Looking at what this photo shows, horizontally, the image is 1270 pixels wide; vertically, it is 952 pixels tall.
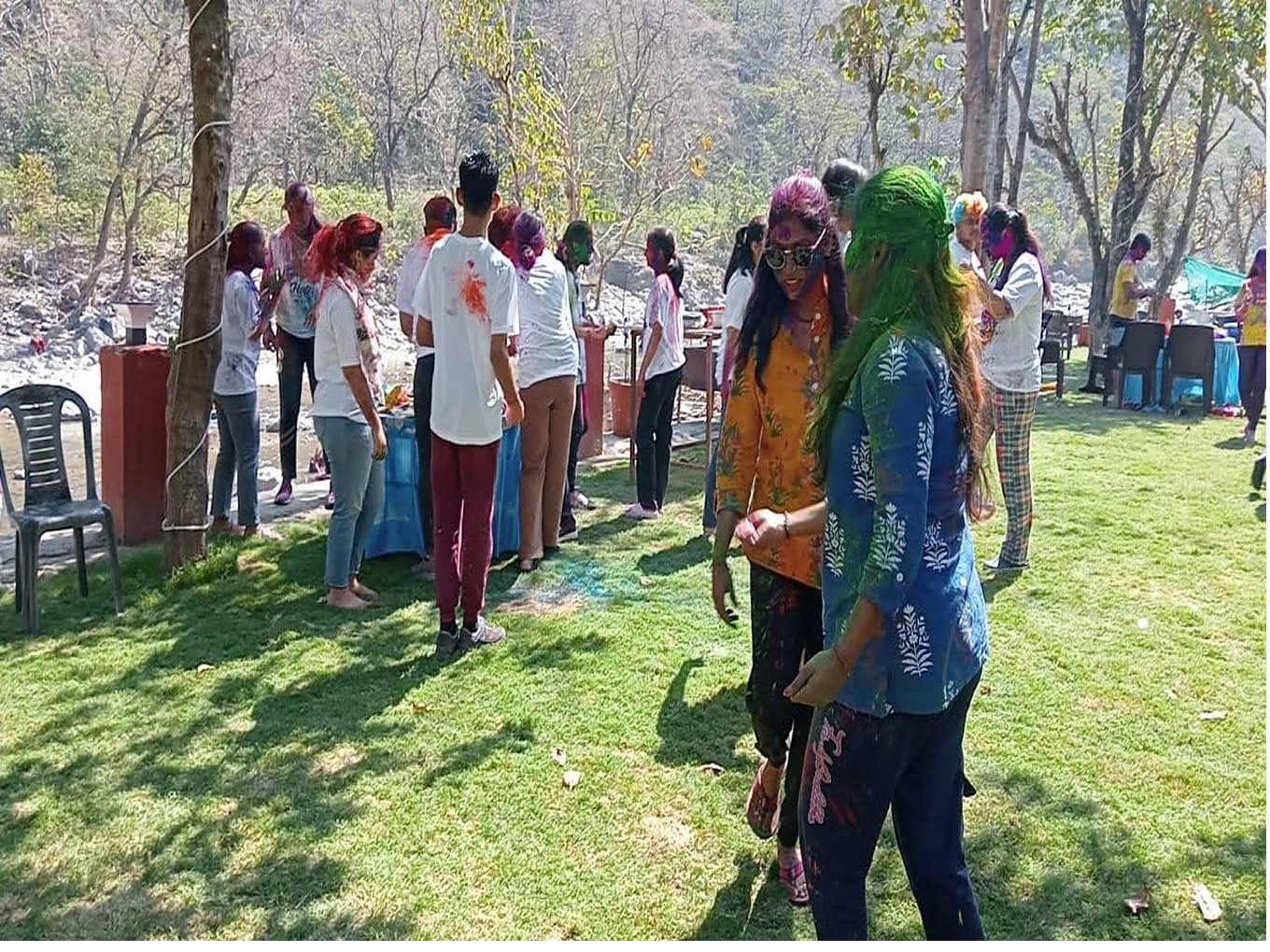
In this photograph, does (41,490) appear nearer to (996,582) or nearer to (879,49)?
(996,582)

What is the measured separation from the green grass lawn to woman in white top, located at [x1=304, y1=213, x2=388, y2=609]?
0.45 m

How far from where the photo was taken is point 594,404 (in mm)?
9438

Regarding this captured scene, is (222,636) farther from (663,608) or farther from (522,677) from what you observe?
(663,608)

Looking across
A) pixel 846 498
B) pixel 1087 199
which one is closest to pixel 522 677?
pixel 846 498

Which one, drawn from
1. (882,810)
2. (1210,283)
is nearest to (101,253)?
(1210,283)

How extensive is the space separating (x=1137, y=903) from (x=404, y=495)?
13.4 feet

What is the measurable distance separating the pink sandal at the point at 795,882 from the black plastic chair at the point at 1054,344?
10.8m

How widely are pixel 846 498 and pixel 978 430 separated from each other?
286 mm

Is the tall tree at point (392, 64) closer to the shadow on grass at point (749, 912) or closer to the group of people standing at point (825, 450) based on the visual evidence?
the group of people standing at point (825, 450)

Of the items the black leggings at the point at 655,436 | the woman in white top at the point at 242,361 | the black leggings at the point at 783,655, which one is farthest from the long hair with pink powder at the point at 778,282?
the woman in white top at the point at 242,361

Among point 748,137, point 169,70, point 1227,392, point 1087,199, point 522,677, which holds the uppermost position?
point 748,137

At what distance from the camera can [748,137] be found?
5594cm

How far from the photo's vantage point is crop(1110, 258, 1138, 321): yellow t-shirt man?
43.0 feet

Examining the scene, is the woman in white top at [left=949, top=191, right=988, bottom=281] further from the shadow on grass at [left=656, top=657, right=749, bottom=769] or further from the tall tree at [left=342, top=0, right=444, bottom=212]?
the tall tree at [left=342, top=0, right=444, bottom=212]
